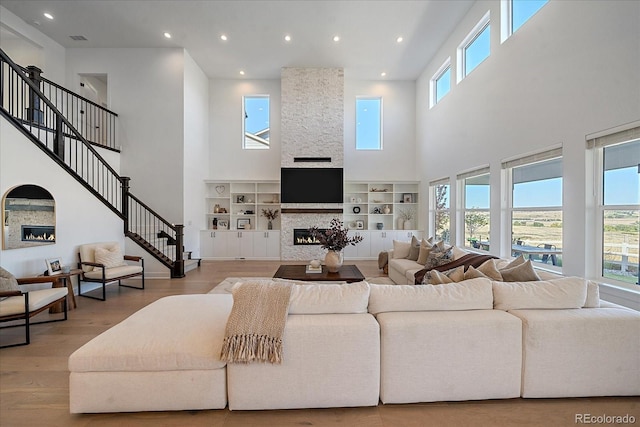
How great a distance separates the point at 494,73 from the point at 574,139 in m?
2.18

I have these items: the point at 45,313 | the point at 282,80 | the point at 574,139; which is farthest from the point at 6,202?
the point at 574,139

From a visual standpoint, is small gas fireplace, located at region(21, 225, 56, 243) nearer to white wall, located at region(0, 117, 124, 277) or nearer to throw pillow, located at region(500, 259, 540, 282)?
white wall, located at region(0, 117, 124, 277)

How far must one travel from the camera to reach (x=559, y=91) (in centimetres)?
368

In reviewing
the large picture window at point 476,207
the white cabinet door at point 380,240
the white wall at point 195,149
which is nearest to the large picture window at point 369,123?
the white cabinet door at point 380,240

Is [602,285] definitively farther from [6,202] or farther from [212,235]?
[212,235]

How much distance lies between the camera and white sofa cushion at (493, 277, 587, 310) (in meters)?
2.20

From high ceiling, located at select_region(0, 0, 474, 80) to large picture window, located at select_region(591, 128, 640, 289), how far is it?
4.21 meters

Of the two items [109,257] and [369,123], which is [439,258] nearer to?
[109,257]

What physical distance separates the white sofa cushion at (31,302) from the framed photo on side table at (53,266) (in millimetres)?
898

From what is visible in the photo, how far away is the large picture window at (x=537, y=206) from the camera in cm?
390

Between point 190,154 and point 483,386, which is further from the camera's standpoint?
point 190,154

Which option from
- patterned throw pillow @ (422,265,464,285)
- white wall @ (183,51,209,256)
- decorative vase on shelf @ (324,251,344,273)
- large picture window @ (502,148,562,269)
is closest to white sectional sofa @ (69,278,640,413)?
patterned throw pillow @ (422,265,464,285)

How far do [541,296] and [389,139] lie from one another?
25.0ft

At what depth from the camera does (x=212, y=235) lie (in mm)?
8461
